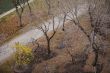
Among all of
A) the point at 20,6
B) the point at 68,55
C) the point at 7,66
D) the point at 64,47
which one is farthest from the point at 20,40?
the point at 68,55

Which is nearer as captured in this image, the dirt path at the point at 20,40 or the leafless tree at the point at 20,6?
the dirt path at the point at 20,40

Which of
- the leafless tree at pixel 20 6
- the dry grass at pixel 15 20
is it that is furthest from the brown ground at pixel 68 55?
the leafless tree at pixel 20 6

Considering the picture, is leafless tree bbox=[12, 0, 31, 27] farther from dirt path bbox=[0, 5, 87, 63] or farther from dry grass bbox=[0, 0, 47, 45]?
→ dirt path bbox=[0, 5, 87, 63]

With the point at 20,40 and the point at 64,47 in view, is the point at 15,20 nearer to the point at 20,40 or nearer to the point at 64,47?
the point at 20,40

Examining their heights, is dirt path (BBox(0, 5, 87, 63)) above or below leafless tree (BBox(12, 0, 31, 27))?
below

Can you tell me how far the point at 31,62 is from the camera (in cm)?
3800

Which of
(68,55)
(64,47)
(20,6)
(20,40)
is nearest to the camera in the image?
(68,55)

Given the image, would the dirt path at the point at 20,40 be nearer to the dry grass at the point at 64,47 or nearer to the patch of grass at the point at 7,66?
the patch of grass at the point at 7,66

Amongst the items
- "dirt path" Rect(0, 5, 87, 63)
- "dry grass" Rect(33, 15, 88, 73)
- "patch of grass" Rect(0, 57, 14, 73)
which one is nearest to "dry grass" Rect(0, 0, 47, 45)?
"dirt path" Rect(0, 5, 87, 63)

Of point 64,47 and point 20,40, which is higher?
point 20,40

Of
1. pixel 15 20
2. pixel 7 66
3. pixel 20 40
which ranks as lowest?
pixel 7 66

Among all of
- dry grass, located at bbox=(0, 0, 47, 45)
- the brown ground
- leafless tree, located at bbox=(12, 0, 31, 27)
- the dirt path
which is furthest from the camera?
leafless tree, located at bbox=(12, 0, 31, 27)

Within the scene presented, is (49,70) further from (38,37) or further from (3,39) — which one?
(3,39)

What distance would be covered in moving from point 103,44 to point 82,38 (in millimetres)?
3031
